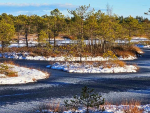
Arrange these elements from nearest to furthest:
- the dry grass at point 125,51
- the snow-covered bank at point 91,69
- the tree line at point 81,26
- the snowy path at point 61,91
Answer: the snowy path at point 61,91, the snow-covered bank at point 91,69, the tree line at point 81,26, the dry grass at point 125,51

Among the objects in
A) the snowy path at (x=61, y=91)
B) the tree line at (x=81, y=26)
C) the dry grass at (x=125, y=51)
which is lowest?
the snowy path at (x=61, y=91)

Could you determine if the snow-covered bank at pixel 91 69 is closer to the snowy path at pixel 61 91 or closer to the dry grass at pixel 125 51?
the snowy path at pixel 61 91

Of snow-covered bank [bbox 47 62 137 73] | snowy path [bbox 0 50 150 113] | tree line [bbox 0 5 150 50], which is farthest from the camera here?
tree line [bbox 0 5 150 50]

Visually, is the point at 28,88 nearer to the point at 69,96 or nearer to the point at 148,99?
the point at 69,96

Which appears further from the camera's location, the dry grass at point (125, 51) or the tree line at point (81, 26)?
the dry grass at point (125, 51)

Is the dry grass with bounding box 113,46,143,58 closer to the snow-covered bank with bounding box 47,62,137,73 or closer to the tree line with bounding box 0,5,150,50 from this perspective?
the tree line with bounding box 0,5,150,50

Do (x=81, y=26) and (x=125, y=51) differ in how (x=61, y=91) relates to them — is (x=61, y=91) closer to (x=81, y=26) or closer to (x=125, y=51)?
(x=81, y=26)

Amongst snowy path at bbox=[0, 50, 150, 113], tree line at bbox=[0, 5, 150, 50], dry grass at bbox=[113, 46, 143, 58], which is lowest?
snowy path at bbox=[0, 50, 150, 113]

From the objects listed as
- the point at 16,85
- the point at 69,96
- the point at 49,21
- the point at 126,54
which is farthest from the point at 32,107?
the point at 49,21

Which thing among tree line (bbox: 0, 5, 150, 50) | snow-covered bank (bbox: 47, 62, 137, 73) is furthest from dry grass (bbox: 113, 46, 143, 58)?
snow-covered bank (bbox: 47, 62, 137, 73)

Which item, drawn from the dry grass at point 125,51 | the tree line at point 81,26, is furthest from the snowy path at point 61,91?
the dry grass at point 125,51

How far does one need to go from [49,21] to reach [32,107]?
40924 millimetres

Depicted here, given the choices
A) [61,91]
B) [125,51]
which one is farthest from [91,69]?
[125,51]

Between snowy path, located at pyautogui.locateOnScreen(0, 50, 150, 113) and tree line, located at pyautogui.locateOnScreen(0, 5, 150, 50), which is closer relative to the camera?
snowy path, located at pyautogui.locateOnScreen(0, 50, 150, 113)
